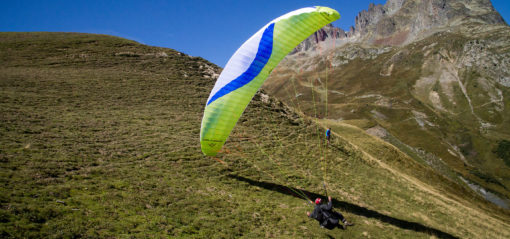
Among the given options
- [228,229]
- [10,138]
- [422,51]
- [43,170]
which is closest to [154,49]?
[10,138]

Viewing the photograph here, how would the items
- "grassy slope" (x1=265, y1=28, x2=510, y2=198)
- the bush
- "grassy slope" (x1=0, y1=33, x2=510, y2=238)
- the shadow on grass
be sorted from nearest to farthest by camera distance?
"grassy slope" (x1=0, y1=33, x2=510, y2=238), the shadow on grass, "grassy slope" (x1=265, y1=28, x2=510, y2=198), the bush

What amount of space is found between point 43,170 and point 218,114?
25.7 ft

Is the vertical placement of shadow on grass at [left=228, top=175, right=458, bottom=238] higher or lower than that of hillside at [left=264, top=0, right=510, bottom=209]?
lower

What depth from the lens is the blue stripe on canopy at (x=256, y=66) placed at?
10320mm

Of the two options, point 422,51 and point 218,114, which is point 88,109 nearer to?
point 218,114

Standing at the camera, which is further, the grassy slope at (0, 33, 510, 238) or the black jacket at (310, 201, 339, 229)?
the black jacket at (310, 201, 339, 229)

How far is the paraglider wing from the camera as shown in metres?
10.3

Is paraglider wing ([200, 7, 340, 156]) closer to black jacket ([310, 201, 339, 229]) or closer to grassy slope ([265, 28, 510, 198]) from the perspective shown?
black jacket ([310, 201, 339, 229])

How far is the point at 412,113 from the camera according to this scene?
12762 centimetres

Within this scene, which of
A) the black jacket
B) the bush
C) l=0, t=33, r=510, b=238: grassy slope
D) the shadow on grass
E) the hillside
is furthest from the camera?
the bush

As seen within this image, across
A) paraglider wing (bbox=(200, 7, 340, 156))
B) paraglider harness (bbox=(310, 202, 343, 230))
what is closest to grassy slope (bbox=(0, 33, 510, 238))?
paraglider harness (bbox=(310, 202, 343, 230))

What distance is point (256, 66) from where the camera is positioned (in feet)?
34.0

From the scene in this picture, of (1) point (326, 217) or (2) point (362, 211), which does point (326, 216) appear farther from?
(2) point (362, 211)

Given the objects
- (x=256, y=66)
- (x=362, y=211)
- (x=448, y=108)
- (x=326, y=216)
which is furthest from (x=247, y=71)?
(x=448, y=108)
